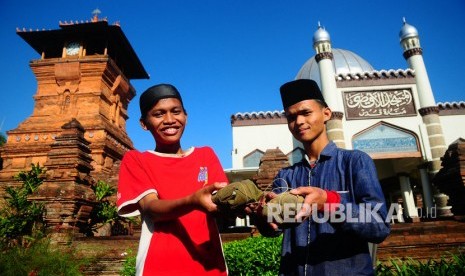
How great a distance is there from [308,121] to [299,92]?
17 cm

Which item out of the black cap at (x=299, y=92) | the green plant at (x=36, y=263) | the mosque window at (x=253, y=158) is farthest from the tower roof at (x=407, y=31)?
the green plant at (x=36, y=263)

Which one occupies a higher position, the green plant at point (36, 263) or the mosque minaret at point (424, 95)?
the mosque minaret at point (424, 95)

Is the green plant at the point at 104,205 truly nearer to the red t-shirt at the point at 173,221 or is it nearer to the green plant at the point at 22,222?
the green plant at the point at 22,222

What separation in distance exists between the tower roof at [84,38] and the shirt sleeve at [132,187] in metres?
16.8

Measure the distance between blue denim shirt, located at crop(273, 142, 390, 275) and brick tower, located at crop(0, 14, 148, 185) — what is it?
12201 mm

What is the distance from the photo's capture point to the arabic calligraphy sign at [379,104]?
48.7 ft

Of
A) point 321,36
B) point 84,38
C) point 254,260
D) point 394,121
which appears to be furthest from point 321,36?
point 254,260

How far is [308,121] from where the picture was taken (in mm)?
1499

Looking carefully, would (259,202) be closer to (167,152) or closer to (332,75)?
(167,152)

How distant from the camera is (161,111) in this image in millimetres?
1523

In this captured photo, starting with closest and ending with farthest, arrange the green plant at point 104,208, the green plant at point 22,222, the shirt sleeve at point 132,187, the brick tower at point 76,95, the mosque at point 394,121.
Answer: the shirt sleeve at point 132,187, the green plant at point 22,222, the green plant at point 104,208, the brick tower at point 76,95, the mosque at point 394,121

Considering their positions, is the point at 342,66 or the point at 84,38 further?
the point at 342,66

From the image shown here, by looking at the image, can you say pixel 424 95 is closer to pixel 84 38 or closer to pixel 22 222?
pixel 22 222

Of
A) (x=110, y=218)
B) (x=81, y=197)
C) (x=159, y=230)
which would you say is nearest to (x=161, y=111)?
(x=159, y=230)
